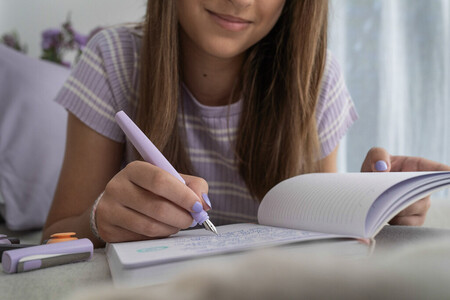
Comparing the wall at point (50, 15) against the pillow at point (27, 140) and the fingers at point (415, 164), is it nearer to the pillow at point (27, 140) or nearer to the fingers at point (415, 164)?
the pillow at point (27, 140)

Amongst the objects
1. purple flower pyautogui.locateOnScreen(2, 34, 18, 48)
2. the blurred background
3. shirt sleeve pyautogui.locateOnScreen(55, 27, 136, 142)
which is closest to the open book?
shirt sleeve pyautogui.locateOnScreen(55, 27, 136, 142)

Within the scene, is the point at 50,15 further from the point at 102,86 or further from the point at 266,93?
the point at 266,93

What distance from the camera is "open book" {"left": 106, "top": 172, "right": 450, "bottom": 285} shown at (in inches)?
13.4

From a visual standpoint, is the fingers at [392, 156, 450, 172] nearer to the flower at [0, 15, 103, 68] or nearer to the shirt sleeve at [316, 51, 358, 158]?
the shirt sleeve at [316, 51, 358, 158]

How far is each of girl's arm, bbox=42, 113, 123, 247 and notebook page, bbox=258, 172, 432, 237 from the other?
37 cm

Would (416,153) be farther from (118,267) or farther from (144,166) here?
(118,267)

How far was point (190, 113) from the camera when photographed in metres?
0.96

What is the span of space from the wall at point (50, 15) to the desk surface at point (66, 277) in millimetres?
1550

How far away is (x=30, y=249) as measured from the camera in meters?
0.40

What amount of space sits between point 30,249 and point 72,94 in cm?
54

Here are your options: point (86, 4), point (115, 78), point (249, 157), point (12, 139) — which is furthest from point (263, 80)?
point (86, 4)

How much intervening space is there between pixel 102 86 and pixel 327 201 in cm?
57

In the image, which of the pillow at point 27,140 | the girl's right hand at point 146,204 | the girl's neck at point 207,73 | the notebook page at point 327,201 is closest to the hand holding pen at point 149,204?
the girl's right hand at point 146,204

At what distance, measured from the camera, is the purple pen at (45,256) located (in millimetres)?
389
